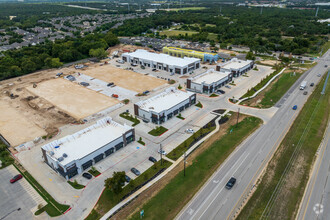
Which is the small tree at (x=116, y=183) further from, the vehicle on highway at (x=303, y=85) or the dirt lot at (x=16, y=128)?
the vehicle on highway at (x=303, y=85)

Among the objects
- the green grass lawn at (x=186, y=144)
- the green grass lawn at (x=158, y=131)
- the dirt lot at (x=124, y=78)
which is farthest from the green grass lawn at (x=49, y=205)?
the dirt lot at (x=124, y=78)

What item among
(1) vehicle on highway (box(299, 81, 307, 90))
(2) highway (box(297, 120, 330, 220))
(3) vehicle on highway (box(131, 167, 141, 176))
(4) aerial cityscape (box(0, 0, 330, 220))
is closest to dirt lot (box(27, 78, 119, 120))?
(4) aerial cityscape (box(0, 0, 330, 220))

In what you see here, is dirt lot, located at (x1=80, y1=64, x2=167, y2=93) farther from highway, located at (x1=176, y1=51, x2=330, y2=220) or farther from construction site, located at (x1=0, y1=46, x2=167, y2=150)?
highway, located at (x1=176, y1=51, x2=330, y2=220)

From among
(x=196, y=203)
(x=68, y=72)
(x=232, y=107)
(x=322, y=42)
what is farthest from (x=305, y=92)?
(x=68, y=72)

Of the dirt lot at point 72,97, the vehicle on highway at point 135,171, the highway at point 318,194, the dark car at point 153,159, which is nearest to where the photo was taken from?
the highway at point 318,194

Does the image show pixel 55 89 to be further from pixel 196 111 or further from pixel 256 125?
pixel 256 125
